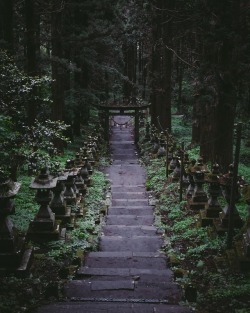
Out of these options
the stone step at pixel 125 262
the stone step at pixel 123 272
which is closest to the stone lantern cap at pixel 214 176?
the stone step at pixel 125 262

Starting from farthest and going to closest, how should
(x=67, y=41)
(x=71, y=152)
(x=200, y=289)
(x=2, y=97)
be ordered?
(x=71, y=152) < (x=67, y=41) < (x=2, y=97) < (x=200, y=289)

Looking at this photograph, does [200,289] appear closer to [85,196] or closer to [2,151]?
[2,151]

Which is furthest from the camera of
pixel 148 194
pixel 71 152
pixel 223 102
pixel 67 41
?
pixel 71 152

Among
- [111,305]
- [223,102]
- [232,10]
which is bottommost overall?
[111,305]

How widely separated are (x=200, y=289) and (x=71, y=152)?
15806 millimetres

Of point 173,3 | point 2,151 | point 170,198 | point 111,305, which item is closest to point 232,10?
point 170,198

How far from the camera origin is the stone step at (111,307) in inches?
199

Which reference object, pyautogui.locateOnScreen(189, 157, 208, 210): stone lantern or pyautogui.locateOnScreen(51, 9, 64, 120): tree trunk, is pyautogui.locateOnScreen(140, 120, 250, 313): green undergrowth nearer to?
pyautogui.locateOnScreen(189, 157, 208, 210): stone lantern

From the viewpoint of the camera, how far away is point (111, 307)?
203 inches

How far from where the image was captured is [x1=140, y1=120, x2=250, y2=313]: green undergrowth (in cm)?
574

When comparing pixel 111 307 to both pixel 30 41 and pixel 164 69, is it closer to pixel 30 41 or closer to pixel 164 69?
pixel 30 41

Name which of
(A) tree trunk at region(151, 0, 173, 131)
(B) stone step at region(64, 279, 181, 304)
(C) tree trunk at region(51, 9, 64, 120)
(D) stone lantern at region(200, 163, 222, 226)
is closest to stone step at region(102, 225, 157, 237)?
(D) stone lantern at region(200, 163, 222, 226)

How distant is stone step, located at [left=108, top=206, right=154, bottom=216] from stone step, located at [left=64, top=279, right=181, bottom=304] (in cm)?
578

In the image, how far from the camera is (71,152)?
21.3m
